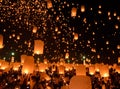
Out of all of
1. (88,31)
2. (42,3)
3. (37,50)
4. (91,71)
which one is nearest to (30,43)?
(88,31)

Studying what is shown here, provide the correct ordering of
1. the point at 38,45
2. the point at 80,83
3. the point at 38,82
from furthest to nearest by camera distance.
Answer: the point at 38,45
the point at 38,82
the point at 80,83

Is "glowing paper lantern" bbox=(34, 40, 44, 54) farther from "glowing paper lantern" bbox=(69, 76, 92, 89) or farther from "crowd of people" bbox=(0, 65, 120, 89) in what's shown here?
"glowing paper lantern" bbox=(69, 76, 92, 89)

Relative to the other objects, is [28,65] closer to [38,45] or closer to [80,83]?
[38,45]

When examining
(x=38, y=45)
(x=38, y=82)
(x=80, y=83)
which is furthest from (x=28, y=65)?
(x=80, y=83)

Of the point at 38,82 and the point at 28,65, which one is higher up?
the point at 28,65

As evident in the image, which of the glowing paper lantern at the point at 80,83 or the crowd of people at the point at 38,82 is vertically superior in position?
the crowd of people at the point at 38,82

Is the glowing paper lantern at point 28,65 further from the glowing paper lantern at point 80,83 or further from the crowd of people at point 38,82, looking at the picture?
the glowing paper lantern at point 80,83

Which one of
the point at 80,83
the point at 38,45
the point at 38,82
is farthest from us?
the point at 38,45

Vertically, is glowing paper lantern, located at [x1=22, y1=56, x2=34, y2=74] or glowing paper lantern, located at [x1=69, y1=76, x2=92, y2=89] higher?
glowing paper lantern, located at [x1=22, y1=56, x2=34, y2=74]

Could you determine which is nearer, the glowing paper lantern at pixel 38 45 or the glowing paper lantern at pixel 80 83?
the glowing paper lantern at pixel 80 83

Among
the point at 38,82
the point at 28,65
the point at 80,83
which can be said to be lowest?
the point at 80,83

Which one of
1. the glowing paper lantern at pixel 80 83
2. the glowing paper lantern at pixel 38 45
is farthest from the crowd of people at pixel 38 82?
the glowing paper lantern at pixel 80 83

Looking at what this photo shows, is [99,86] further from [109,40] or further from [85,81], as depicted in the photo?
[109,40]

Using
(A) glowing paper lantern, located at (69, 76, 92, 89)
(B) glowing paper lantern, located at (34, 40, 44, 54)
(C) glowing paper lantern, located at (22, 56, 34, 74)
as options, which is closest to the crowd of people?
(C) glowing paper lantern, located at (22, 56, 34, 74)
